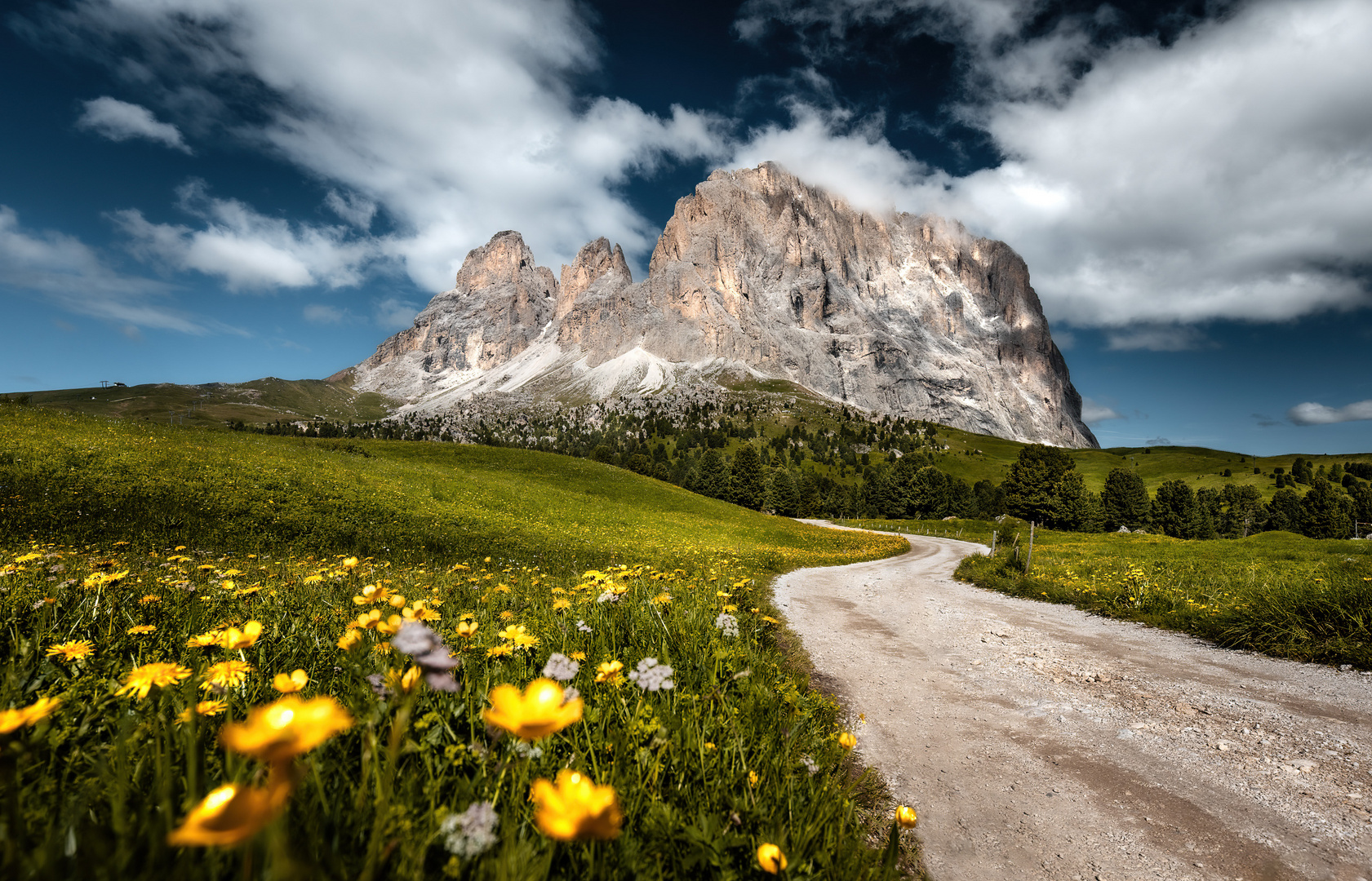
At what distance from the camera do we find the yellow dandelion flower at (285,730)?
Answer: 30.8 inches

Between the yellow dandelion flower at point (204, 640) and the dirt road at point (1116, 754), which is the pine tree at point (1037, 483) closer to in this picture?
the dirt road at point (1116, 754)

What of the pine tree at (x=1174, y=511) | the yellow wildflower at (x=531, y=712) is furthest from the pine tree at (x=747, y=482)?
the yellow wildflower at (x=531, y=712)

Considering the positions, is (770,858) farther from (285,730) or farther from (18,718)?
(18,718)

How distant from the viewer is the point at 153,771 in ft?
7.34

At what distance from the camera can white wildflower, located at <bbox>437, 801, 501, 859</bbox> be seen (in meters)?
1.64

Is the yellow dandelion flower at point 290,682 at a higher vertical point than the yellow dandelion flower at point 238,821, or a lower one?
lower

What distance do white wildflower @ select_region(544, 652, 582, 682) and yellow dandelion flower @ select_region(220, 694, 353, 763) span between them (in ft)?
5.67

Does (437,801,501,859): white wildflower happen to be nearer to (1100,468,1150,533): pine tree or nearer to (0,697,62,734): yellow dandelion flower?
(0,697,62,734): yellow dandelion flower

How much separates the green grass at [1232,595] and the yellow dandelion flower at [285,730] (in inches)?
489

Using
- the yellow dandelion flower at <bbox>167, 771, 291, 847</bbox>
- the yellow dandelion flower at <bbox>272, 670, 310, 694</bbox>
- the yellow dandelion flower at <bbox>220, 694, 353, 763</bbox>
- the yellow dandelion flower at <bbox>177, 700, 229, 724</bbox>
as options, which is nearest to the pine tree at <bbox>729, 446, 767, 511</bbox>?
the yellow dandelion flower at <bbox>177, 700, 229, 724</bbox>

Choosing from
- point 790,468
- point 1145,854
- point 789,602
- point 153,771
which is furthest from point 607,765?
point 790,468

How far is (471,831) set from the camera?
169 cm

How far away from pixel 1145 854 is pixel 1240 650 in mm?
7543

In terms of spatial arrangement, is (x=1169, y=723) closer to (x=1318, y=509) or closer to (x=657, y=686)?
(x=657, y=686)
